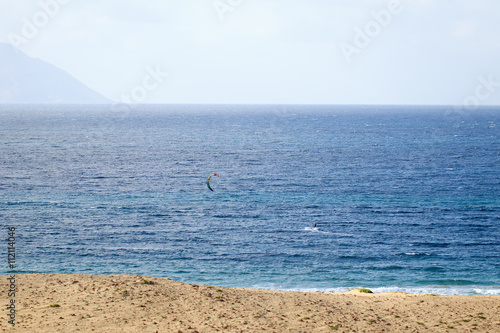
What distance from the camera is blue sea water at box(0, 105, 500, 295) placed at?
52.9 m

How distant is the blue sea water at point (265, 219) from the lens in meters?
52.9

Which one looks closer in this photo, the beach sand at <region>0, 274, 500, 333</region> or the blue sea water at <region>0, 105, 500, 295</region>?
the beach sand at <region>0, 274, 500, 333</region>

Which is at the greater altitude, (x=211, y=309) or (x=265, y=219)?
(x=211, y=309)

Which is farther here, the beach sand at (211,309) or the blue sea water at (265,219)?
the blue sea water at (265,219)

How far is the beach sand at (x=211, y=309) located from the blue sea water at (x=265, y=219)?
16.4 meters

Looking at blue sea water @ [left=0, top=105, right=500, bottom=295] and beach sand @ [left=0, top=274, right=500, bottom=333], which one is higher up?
beach sand @ [left=0, top=274, right=500, bottom=333]

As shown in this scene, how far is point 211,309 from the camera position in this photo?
97.6ft

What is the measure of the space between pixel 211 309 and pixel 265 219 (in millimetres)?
41663

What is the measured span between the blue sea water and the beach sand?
53.7ft

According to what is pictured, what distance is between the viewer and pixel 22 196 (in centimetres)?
8131

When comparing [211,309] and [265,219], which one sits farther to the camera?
[265,219]

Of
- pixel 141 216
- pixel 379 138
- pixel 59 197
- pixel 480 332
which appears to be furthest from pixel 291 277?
pixel 379 138

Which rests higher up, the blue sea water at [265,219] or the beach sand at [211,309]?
the beach sand at [211,309]

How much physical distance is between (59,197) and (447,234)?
62.6m
